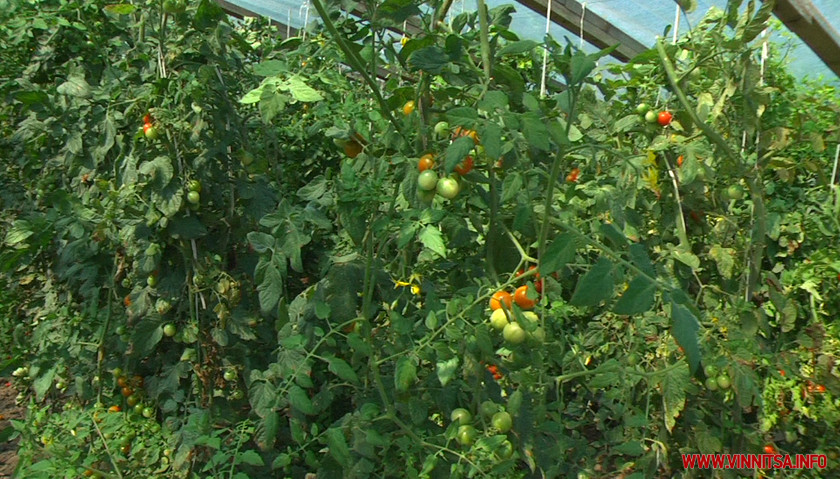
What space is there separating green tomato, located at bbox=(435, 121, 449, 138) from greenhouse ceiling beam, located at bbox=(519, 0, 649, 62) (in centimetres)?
250

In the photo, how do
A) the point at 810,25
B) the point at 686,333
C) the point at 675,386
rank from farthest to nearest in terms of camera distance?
the point at 810,25, the point at 675,386, the point at 686,333

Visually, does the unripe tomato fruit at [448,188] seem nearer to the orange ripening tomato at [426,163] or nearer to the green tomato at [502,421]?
the orange ripening tomato at [426,163]

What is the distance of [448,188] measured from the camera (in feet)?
3.42

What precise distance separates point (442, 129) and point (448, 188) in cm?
21

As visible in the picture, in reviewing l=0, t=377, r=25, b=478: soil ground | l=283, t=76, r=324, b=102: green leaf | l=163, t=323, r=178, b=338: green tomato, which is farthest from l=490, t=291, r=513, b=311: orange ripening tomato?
l=0, t=377, r=25, b=478: soil ground

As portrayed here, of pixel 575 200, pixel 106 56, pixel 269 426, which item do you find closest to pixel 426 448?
pixel 269 426

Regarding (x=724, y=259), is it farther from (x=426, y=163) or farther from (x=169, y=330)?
(x=169, y=330)

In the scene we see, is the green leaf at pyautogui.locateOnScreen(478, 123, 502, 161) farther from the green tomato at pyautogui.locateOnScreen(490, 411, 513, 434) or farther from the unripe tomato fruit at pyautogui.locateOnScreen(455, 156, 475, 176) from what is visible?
the green tomato at pyautogui.locateOnScreen(490, 411, 513, 434)

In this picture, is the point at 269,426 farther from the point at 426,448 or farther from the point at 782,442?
the point at 782,442

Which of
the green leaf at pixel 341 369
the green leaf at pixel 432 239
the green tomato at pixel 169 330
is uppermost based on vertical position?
the green leaf at pixel 432 239

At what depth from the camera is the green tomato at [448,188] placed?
1039mm

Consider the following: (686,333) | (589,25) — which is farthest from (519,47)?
(589,25)

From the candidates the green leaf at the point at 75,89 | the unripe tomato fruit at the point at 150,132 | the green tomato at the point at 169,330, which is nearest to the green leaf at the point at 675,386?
the green tomato at the point at 169,330

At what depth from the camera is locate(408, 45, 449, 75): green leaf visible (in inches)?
39.5
